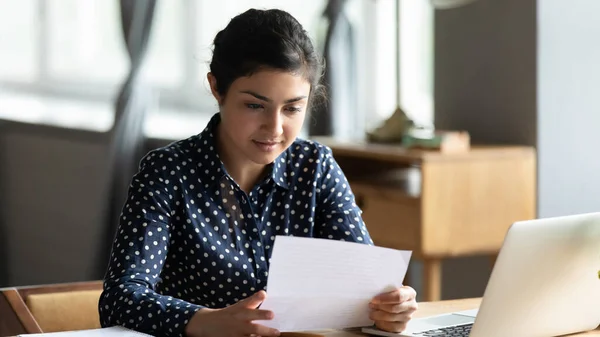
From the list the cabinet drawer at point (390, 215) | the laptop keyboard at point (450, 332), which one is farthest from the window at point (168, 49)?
the laptop keyboard at point (450, 332)

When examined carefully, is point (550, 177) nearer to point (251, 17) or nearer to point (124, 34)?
point (124, 34)

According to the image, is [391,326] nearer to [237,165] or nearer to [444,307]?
[444,307]

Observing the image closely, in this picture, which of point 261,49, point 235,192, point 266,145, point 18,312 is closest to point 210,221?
point 235,192

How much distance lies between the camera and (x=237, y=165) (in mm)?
2041

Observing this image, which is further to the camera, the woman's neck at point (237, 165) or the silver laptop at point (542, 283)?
the woman's neck at point (237, 165)

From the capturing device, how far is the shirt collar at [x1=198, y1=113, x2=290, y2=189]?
2002mm

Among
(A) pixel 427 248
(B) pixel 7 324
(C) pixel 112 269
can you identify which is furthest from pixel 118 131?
(C) pixel 112 269

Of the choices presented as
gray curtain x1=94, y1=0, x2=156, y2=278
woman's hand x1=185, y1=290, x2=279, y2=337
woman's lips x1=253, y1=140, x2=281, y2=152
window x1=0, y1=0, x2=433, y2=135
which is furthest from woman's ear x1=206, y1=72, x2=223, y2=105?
gray curtain x1=94, y1=0, x2=156, y2=278

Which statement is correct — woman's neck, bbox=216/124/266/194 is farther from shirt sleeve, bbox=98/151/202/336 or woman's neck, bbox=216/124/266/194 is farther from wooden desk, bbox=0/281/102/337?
wooden desk, bbox=0/281/102/337

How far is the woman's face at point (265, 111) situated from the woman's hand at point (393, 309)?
39 centimetres

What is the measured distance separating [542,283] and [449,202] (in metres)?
1.82

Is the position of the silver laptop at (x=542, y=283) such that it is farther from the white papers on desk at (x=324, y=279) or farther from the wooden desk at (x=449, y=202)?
the wooden desk at (x=449, y=202)

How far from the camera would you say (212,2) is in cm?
407

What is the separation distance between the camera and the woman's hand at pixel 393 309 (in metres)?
1.65
